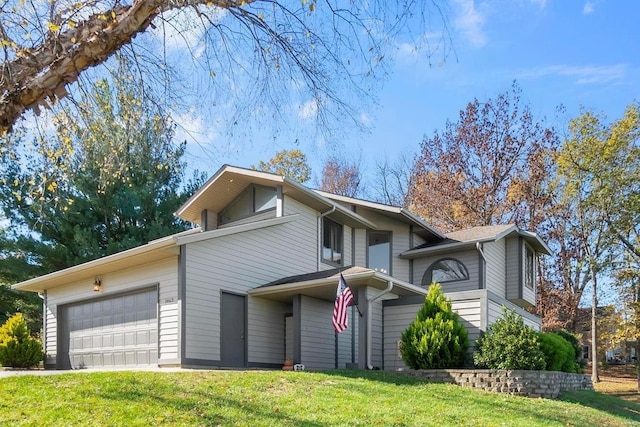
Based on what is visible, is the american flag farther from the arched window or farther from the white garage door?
the arched window

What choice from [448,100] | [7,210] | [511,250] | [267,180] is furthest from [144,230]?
[448,100]

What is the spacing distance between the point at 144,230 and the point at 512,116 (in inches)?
709

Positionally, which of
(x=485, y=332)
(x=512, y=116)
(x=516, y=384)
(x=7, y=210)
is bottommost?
(x=516, y=384)

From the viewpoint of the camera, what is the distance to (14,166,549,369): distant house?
12633 millimetres

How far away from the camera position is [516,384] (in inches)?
448

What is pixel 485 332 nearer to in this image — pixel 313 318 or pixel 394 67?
pixel 313 318

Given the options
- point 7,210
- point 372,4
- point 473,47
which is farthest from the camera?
point 7,210

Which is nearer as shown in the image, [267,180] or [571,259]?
[267,180]

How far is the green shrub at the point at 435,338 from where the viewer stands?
1220 centimetres

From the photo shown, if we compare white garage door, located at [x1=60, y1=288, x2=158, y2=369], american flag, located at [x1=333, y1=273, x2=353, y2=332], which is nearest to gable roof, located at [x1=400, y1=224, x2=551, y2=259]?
american flag, located at [x1=333, y1=273, x2=353, y2=332]

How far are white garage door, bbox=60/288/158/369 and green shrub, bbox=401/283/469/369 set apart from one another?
5.70 meters

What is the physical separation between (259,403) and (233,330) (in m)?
5.66

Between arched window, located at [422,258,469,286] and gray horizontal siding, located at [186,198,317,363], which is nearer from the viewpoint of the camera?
gray horizontal siding, located at [186,198,317,363]

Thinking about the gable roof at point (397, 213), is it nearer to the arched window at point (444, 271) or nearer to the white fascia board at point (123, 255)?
the arched window at point (444, 271)
